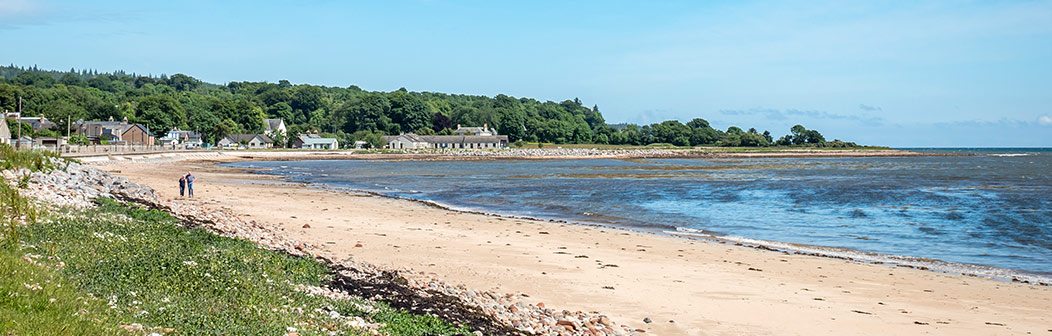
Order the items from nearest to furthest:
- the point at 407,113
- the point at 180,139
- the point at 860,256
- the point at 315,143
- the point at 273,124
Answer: the point at 860,256
the point at 180,139
the point at 315,143
the point at 273,124
the point at 407,113

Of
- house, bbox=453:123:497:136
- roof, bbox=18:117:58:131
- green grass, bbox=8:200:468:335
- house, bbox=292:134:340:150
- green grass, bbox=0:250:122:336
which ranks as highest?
house, bbox=453:123:497:136

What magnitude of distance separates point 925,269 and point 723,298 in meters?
6.31

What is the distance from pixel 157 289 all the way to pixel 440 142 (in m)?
141

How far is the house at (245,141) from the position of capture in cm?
12706

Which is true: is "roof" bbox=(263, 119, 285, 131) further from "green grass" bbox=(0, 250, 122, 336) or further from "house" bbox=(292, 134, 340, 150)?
"green grass" bbox=(0, 250, 122, 336)

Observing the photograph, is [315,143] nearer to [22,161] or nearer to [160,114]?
[160,114]

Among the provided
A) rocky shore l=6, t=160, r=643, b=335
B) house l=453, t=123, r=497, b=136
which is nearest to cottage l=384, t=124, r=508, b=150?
house l=453, t=123, r=497, b=136

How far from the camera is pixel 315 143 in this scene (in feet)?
438

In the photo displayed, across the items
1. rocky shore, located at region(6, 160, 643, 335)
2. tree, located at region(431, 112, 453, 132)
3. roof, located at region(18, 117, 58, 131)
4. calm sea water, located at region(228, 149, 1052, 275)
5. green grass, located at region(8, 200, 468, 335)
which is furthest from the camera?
tree, located at region(431, 112, 453, 132)

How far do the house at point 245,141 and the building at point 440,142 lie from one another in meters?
23.3

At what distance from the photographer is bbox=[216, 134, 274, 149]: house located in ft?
417

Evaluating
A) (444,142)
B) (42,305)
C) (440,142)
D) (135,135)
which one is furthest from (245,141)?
(42,305)

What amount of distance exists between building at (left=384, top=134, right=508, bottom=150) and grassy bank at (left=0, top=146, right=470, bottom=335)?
13316 centimetres

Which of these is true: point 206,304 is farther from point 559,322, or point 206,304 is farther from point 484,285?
point 484,285
